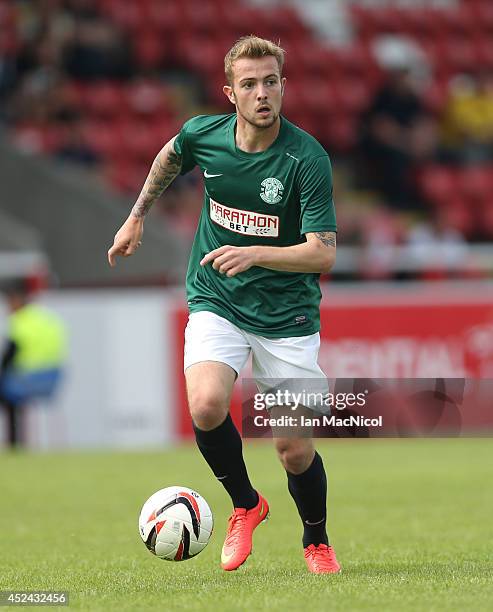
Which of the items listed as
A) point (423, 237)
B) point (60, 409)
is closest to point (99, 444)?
point (60, 409)

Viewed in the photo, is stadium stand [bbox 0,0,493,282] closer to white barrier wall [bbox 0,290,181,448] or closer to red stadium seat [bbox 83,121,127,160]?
red stadium seat [bbox 83,121,127,160]

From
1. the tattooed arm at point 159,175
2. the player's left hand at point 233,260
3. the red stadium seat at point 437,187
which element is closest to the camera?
the player's left hand at point 233,260

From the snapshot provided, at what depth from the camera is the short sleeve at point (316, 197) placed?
5.84 metres

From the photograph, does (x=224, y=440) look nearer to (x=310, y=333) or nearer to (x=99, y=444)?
(x=310, y=333)

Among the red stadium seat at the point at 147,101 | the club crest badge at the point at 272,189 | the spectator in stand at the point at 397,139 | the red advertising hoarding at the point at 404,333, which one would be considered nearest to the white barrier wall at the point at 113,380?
the red advertising hoarding at the point at 404,333

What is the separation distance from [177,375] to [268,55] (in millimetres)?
9222

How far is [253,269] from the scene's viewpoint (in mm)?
6098

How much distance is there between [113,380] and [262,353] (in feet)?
29.3

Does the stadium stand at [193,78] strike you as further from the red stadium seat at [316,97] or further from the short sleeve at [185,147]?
the short sleeve at [185,147]

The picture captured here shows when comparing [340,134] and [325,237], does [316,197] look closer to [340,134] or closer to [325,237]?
[325,237]

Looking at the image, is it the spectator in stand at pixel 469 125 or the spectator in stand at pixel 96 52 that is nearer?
the spectator in stand at pixel 96 52

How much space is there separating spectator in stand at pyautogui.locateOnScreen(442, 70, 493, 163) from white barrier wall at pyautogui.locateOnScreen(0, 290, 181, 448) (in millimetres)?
6572

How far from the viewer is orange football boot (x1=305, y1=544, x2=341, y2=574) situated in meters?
6.05

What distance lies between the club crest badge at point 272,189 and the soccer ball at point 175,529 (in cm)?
142
